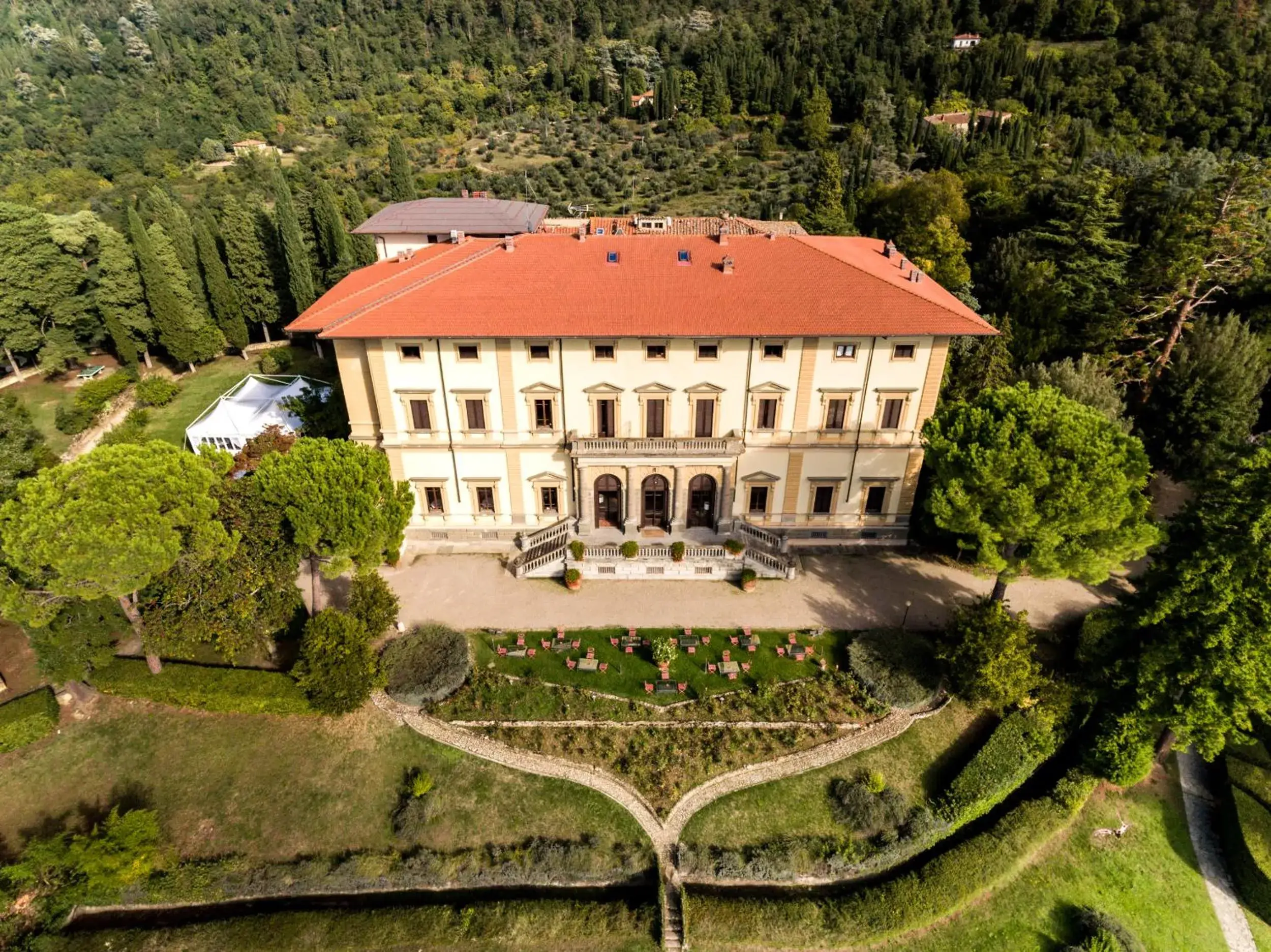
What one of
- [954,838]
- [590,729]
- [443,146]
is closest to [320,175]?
[443,146]

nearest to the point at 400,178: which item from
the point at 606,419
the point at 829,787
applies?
the point at 606,419

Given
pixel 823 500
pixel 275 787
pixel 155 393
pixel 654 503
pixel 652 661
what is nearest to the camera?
pixel 275 787

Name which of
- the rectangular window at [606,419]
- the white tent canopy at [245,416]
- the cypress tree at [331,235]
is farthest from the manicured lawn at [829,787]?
the cypress tree at [331,235]

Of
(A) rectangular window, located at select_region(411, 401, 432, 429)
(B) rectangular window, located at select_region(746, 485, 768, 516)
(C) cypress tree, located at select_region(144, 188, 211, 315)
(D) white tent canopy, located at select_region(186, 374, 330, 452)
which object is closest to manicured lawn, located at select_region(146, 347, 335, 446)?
(D) white tent canopy, located at select_region(186, 374, 330, 452)

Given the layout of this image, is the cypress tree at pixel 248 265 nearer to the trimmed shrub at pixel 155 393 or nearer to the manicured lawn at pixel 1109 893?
the trimmed shrub at pixel 155 393

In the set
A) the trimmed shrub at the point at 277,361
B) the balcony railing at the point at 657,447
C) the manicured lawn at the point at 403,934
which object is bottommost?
the manicured lawn at the point at 403,934

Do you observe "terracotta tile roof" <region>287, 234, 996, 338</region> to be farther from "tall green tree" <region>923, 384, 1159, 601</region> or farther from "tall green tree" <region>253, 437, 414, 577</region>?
"tall green tree" <region>253, 437, 414, 577</region>

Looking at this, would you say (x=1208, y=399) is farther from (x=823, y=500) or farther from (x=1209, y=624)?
(x=823, y=500)
